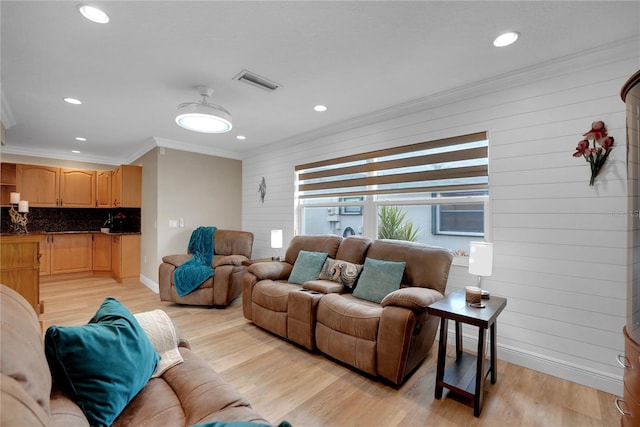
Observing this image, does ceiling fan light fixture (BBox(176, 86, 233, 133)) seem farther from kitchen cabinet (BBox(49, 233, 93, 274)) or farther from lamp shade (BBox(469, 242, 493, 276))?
kitchen cabinet (BBox(49, 233, 93, 274))

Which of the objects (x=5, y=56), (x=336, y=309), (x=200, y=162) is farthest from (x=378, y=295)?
(x=200, y=162)

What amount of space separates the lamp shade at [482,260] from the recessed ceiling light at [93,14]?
121 inches

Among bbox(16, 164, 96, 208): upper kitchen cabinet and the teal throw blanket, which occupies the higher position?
bbox(16, 164, 96, 208): upper kitchen cabinet

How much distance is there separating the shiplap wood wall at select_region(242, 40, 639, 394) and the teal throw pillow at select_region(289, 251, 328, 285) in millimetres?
1474

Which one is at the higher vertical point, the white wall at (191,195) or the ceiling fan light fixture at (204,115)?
the ceiling fan light fixture at (204,115)

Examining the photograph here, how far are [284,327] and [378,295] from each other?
101 cm

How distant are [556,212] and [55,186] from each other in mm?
7689

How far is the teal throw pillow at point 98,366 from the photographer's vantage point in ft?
3.28

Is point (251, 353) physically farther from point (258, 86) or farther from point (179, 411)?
point (258, 86)

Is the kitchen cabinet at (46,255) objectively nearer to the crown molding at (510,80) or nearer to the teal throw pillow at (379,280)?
the crown molding at (510,80)

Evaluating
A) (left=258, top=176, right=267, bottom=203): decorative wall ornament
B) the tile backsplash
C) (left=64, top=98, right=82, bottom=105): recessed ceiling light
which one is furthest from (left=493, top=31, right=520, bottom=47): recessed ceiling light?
the tile backsplash

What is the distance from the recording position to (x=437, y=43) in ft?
6.79

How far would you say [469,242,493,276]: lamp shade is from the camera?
7.50 feet

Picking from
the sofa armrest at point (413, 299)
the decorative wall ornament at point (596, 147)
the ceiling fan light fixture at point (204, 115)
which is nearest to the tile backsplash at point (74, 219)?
the ceiling fan light fixture at point (204, 115)
